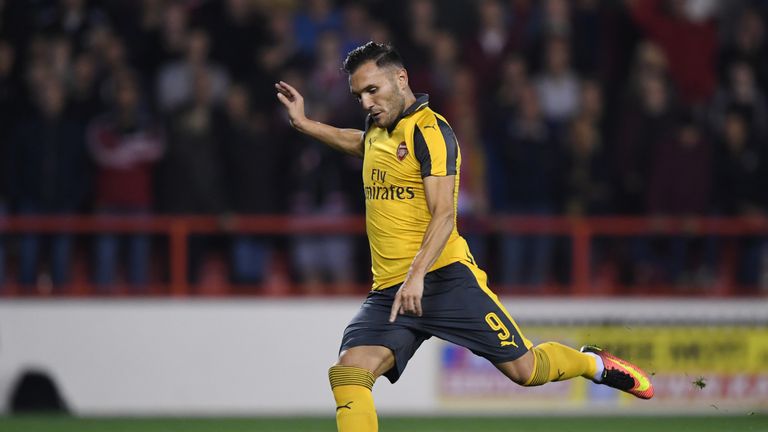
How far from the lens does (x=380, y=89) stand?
7.04 metres

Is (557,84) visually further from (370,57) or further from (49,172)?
(370,57)

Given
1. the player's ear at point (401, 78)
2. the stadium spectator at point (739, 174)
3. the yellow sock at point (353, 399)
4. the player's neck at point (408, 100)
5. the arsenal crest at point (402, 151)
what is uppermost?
the stadium spectator at point (739, 174)

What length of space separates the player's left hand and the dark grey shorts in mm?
381

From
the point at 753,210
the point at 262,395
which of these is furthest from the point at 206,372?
the point at 753,210

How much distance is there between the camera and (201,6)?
13.6 metres

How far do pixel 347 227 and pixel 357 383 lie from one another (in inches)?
216

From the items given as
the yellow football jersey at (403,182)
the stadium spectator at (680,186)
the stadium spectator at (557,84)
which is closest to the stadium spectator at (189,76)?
the stadium spectator at (557,84)

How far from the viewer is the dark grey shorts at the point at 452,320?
286 inches

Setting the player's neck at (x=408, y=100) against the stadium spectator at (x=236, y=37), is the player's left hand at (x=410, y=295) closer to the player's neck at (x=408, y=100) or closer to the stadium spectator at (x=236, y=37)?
the player's neck at (x=408, y=100)

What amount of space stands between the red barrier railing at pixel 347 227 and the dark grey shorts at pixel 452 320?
16.6ft

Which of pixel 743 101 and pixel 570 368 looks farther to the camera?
pixel 743 101

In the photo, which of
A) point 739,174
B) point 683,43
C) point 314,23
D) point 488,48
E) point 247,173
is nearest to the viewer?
point 247,173

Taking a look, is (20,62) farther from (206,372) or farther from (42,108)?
(206,372)

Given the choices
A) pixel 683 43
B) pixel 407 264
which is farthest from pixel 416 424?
pixel 683 43
